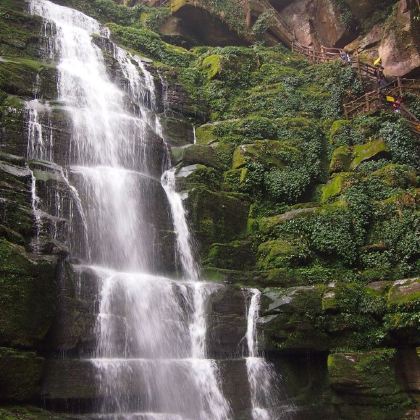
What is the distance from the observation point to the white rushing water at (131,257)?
9367mm

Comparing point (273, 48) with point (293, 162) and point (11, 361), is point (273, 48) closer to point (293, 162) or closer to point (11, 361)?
point (293, 162)

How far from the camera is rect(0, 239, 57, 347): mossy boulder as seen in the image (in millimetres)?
8195

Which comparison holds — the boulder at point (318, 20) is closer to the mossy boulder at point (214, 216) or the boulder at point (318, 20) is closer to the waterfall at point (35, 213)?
the mossy boulder at point (214, 216)

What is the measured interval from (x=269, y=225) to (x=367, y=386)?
5819 millimetres

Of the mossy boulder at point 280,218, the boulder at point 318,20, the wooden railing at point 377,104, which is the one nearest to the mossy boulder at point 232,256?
the mossy boulder at point 280,218

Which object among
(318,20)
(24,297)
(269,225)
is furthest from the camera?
(318,20)

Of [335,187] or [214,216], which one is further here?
[335,187]

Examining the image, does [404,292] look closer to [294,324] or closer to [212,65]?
[294,324]

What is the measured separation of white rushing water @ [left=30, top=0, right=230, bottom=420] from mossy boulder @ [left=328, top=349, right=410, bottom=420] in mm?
2864

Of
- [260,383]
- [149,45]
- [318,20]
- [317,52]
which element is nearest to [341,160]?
[260,383]

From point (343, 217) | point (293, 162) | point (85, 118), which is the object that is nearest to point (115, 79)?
point (85, 118)

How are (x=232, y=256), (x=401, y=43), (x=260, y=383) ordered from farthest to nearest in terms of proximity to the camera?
(x=401, y=43) < (x=232, y=256) < (x=260, y=383)

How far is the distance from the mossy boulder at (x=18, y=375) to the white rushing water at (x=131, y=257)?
117 centimetres

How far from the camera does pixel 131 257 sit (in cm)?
1266
